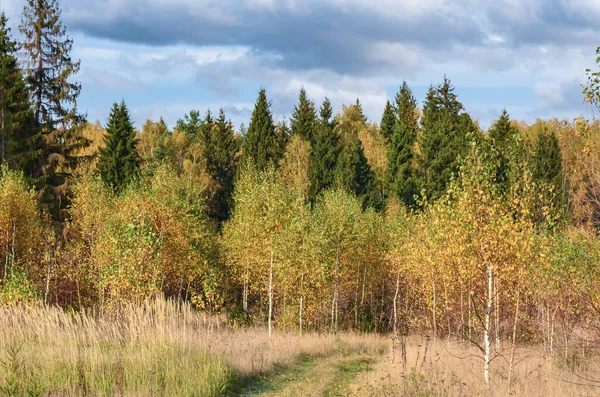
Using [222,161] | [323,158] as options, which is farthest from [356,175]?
[222,161]

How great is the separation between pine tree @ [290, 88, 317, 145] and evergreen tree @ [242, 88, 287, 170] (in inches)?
153

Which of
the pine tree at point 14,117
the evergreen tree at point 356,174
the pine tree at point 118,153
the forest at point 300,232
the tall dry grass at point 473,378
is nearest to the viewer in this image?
the tall dry grass at point 473,378

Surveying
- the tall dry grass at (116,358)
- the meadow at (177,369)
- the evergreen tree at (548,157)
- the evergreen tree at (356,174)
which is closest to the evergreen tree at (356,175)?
the evergreen tree at (356,174)

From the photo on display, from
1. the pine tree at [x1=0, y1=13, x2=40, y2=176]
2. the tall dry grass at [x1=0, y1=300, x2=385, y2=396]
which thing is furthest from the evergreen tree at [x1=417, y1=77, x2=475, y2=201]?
the tall dry grass at [x1=0, y1=300, x2=385, y2=396]

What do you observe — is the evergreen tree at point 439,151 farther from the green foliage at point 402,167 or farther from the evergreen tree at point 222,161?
the evergreen tree at point 222,161

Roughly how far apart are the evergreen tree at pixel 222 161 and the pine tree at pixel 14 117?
23306 millimetres

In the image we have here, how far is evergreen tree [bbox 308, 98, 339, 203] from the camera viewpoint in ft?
194

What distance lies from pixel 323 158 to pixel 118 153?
20635mm

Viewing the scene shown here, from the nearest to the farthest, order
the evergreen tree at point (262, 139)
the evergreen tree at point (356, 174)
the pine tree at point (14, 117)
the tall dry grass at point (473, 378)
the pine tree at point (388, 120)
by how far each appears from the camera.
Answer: the tall dry grass at point (473, 378) < the pine tree at point (14, 117) < the evergreen tree at point (356, 174) < the evergreen tree at point (262, 139) < the pine tree at point (388, 120)

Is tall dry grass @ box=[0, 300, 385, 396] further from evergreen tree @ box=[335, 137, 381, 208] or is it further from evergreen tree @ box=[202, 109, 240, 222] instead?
evergreen tree @ box=[202, 109, 240, 222]

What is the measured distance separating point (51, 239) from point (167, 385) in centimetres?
2251

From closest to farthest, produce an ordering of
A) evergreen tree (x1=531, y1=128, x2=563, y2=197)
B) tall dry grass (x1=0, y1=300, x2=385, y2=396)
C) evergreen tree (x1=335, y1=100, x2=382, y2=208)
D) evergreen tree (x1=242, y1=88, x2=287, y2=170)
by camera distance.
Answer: tall dry grass (x1=0, y1=300, x2=385, y2=396)
evergreen tree (x1=531, y1=128, x2=563, y2=197)
evergreen tree (x1=335, y1=100, x2=382, y2=208)
evergreen tree (x1=242, y1=88, x2=287, y2=170)

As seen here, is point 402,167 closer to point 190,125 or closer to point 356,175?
point 356,175

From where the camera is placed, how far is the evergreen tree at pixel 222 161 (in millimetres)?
61250
